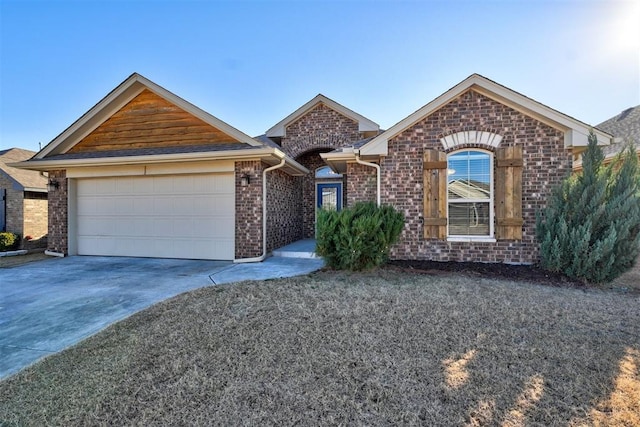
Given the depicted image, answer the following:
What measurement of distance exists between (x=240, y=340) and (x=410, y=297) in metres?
2.68

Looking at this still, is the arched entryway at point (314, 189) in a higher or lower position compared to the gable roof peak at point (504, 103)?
lower

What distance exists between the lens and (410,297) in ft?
15.5

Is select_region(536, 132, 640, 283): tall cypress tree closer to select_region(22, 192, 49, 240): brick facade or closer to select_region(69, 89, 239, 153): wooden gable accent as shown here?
select_region(69, 89, 239, 153): wooden gable accent

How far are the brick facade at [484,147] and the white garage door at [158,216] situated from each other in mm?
4205

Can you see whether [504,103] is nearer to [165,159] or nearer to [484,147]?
[484,147]

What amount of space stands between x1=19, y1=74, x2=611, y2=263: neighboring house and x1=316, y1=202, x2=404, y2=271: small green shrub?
1.12 meters

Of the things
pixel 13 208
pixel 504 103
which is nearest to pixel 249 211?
pixel 504 103

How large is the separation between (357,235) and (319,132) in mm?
Answer: 7330

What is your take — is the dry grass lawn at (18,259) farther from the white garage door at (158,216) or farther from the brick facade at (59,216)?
the white garage door at (158,216)

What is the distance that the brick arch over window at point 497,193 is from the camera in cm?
686

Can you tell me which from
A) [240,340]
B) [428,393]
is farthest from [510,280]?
[240,340]

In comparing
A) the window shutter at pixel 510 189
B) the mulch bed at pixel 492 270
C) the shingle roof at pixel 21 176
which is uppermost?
the shingle roof at pixel 21 176

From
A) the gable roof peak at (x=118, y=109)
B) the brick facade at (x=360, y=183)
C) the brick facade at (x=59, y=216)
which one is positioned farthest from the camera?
the brick facade at (x=59, y=216)

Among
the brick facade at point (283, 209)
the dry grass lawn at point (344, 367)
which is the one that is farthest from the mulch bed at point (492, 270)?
the brick facade at point (283, 209)
